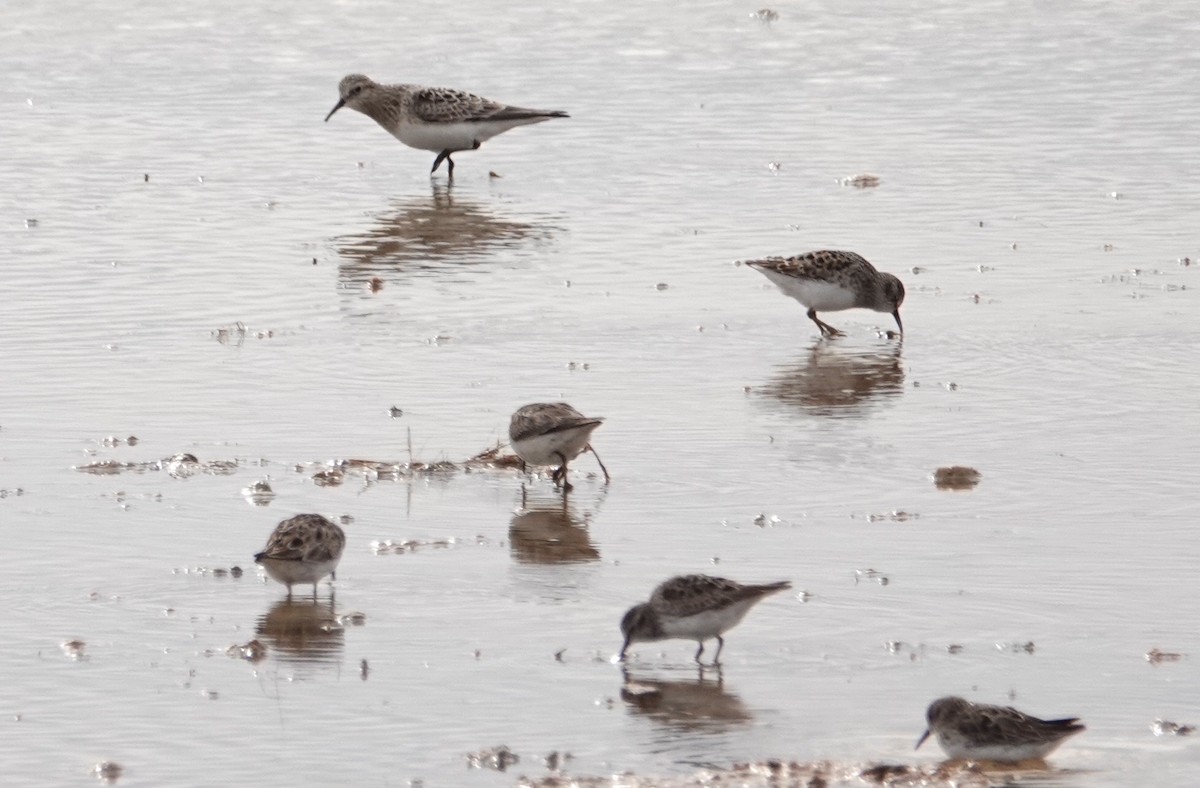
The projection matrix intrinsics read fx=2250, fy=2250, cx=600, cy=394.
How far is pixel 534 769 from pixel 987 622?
293 centimetres

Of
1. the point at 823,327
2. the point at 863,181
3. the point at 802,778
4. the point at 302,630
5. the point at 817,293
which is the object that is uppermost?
the point at 863,181

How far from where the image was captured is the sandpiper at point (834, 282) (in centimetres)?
1823

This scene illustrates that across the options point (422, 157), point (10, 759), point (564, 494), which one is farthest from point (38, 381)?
point (422, 157)

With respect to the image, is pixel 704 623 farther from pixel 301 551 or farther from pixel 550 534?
pixel 550 534

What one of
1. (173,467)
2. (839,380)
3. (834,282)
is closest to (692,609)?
(173,467)

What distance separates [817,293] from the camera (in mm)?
18453

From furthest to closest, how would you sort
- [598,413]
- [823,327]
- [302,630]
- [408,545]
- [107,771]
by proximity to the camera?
1. [823,327]
2. [598,413]
3. [408,545]
4. [302,630]
5. [107,771]

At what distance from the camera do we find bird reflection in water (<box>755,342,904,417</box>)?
53.0ft

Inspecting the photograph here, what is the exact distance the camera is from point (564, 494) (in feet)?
45.4

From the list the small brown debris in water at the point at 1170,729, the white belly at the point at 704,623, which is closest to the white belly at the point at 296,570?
the white belly at the point at 704,623

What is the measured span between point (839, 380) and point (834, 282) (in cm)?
156

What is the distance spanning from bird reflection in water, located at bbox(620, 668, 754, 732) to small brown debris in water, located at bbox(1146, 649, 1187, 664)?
2.00 meters

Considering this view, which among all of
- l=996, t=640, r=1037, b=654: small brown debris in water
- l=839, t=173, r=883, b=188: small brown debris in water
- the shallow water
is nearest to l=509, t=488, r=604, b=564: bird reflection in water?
the shallow water

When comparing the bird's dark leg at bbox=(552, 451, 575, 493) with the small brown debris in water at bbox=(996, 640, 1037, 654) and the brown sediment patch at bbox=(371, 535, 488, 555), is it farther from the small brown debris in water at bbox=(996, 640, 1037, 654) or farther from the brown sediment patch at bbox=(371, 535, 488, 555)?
the small brown debris in water at bbox=(996, 640, 1037, 654)
